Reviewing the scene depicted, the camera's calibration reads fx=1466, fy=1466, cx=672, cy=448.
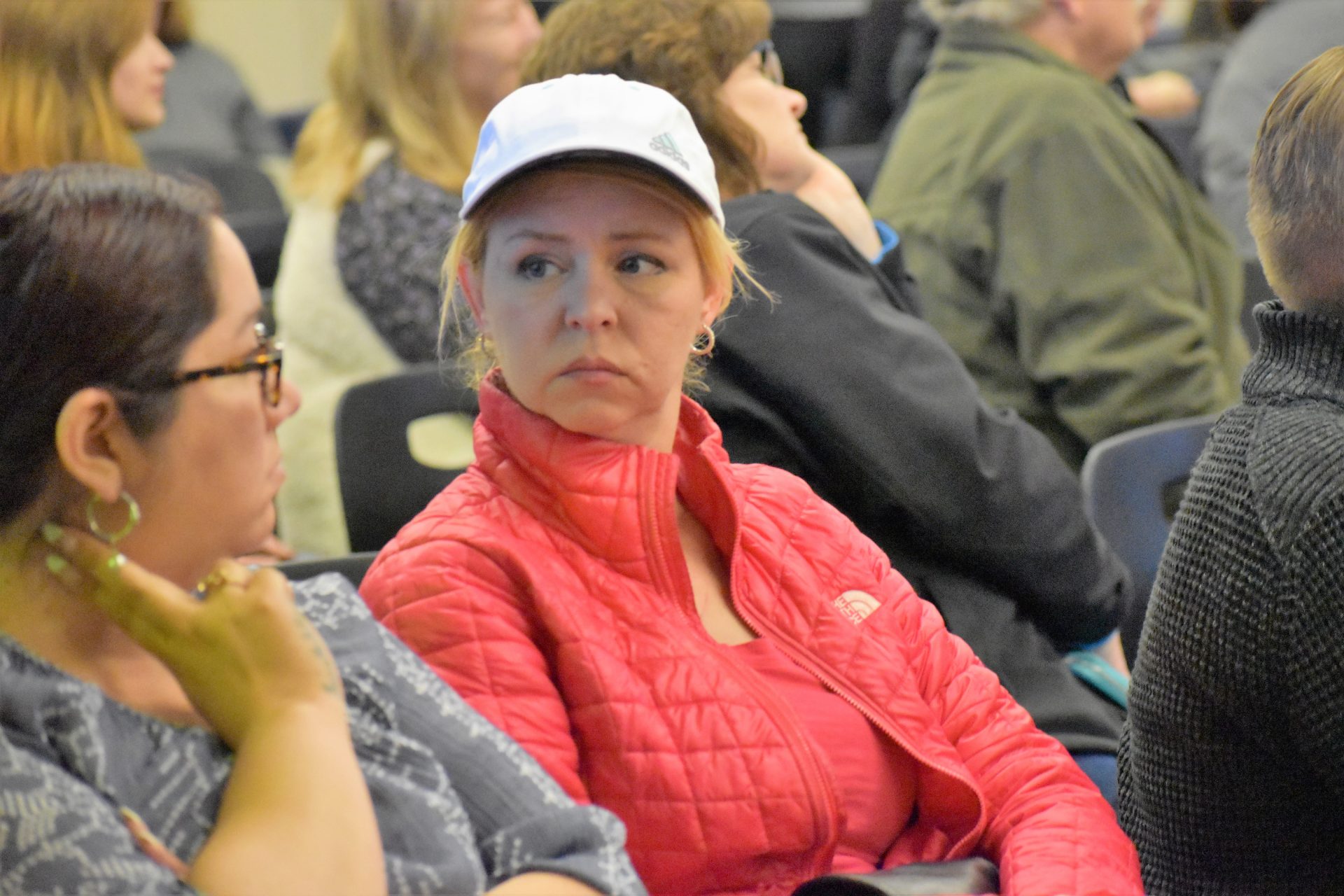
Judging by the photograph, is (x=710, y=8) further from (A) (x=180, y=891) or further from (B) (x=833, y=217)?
(A) (x=180, y=891)

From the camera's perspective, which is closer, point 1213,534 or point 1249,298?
point 1213,534

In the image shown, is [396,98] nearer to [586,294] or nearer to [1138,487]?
[1138,487]

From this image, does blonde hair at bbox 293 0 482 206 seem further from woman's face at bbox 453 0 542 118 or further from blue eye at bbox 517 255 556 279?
blue eye at bbox 517 255 556 279

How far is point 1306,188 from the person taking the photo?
1431 millimetres

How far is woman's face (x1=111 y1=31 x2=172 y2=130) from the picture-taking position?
2.60m

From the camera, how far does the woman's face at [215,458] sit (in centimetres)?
110

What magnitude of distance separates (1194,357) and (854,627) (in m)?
1.44

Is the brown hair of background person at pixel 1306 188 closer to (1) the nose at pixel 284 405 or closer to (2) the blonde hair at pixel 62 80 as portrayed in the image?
(1) the nose at pixel 284 405

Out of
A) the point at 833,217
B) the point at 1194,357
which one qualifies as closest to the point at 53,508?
the point at 833,217

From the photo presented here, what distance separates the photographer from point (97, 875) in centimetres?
94

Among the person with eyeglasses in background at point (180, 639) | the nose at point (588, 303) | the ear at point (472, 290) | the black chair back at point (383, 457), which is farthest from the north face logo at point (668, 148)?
the black chair back at point (383, 457)

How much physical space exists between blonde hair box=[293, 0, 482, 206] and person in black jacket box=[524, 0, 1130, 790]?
3.84 ft

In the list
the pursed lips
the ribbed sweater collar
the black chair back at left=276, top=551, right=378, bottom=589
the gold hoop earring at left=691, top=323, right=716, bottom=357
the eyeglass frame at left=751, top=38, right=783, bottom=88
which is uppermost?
the eyeglass frame at left=751, top=38, right=783, bottom=88

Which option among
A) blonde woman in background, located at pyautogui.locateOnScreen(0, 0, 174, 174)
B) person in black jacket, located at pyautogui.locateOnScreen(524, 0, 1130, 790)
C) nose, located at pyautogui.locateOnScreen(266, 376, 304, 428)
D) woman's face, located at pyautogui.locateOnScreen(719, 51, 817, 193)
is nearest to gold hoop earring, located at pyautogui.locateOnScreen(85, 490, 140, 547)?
nose, located at pyautogui.locateOnScreen(266, 376, 304, 428)
